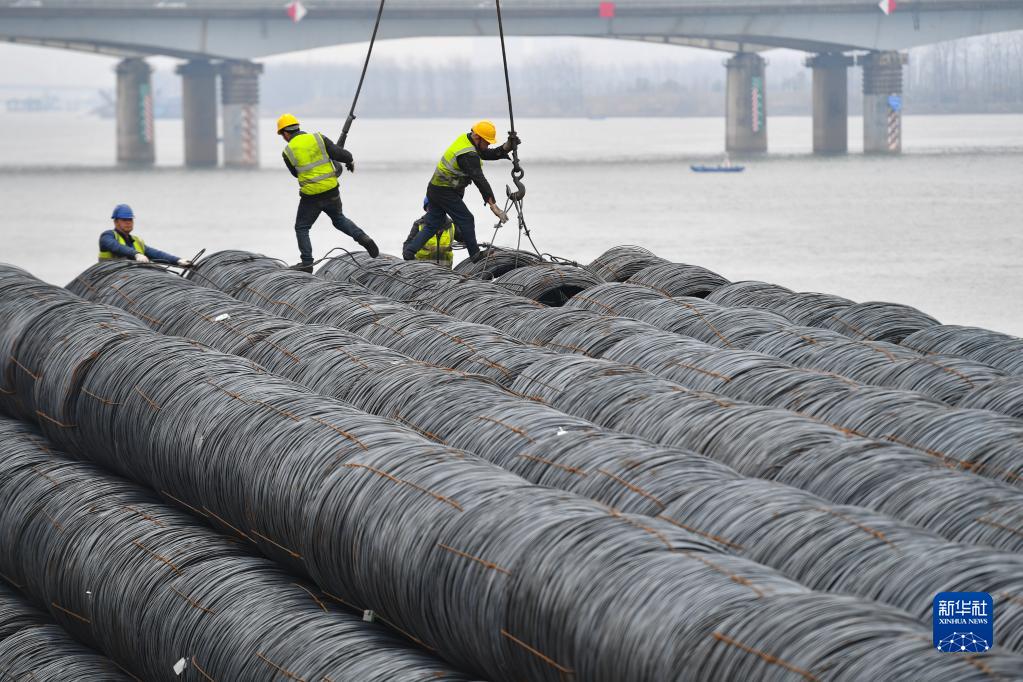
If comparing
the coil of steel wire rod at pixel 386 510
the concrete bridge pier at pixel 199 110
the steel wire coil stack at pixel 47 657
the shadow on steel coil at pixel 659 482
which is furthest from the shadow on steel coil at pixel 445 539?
the concrete bridge pier at pixel 199 110

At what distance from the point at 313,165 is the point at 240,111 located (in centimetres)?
6987

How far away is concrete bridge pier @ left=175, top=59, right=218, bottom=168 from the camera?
268ft

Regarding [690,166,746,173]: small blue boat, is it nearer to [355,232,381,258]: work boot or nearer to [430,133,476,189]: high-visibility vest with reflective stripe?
[430,133,476,189]: high-visibility vest with reflective stripe

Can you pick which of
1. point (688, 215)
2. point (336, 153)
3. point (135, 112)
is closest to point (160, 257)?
point (336, 153)

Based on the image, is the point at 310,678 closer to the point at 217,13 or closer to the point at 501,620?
the point at 501,620

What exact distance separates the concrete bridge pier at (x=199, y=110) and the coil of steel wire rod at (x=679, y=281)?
69073mm

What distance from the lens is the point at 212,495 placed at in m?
9.49

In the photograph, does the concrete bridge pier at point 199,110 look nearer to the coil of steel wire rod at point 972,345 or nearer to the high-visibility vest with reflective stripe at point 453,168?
the high-visibility vest with reflective stripe at point 453,168

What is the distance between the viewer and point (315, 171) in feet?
53.3

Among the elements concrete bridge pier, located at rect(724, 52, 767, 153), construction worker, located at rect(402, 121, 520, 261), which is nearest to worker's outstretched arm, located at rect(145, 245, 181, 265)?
construction worker, located at rect(402, 121, 520, 261)

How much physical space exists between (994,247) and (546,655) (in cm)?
5187

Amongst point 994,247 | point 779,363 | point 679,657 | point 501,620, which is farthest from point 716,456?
point 994,247

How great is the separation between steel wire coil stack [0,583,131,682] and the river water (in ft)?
105

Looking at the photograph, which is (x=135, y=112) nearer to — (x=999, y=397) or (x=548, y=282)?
(x=548, y=282)
